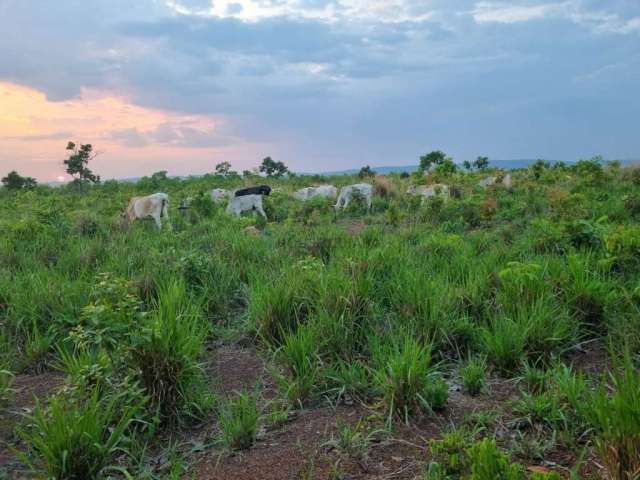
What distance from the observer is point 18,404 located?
331 cm

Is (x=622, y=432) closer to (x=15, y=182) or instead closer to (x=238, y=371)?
(x=238, y=371)

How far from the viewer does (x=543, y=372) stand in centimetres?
324

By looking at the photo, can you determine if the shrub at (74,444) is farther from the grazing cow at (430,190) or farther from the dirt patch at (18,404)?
the grazing cow at (430,190)

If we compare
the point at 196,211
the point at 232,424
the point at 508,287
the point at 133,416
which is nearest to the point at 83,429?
the point at 133,416

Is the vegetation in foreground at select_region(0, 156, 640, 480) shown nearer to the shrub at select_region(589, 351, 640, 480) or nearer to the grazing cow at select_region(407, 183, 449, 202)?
the shrub at select_region(589, 351, 640, 480)

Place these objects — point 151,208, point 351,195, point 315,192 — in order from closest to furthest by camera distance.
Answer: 1. point 151,208
2. point 351,195
3. point 315,192

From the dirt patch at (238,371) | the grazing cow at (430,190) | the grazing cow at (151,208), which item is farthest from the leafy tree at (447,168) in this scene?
the dirt patch at (238,371)

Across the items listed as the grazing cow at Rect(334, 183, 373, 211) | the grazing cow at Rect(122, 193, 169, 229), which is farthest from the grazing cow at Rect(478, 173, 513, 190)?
the grazing cow at Rect(122, 193, 169, 229)

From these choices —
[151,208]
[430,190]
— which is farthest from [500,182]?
[151,208]

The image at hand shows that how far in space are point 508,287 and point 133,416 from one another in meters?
2.84

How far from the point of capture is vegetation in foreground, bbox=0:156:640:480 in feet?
8.05

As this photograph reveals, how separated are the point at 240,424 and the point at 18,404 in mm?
1610

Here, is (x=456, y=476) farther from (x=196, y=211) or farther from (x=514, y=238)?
(x=196, y=211)

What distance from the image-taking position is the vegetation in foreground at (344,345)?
246 cm
